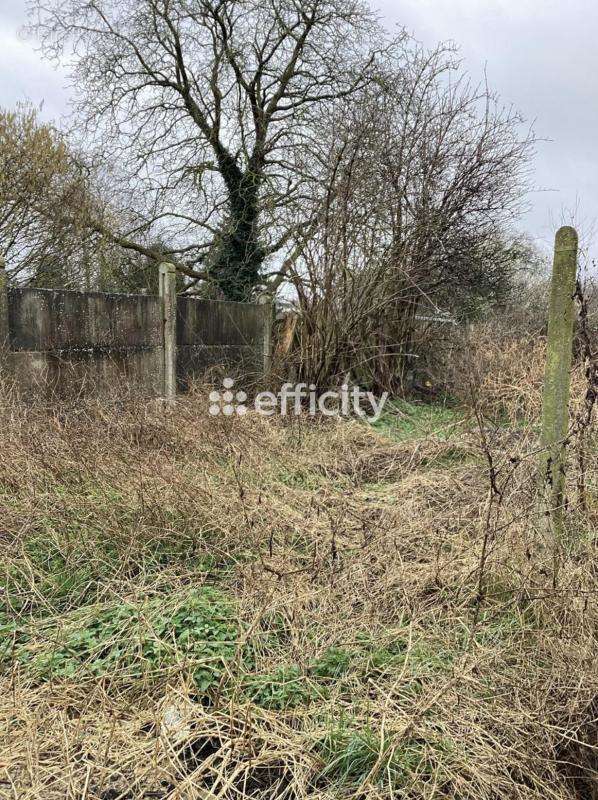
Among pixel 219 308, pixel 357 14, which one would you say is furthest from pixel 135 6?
pixel 219 308

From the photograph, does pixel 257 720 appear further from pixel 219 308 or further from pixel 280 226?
pixel 280 226

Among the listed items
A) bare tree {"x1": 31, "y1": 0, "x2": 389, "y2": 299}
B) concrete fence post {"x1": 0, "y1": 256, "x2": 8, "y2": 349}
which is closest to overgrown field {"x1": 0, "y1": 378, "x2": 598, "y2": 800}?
concrete fence post {"x1": 0, "y1": 256, "x2": 8, "y2": 349}

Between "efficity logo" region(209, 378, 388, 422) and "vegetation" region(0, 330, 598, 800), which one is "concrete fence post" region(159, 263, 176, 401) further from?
"vegetation" region(0, 330, 598, 800)

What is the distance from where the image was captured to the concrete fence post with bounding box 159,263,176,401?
6.20 m

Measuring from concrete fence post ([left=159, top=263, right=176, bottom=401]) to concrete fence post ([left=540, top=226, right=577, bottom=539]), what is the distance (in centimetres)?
445

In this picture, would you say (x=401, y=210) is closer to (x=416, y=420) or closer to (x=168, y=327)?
(x=416, y=420)

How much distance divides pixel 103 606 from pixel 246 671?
78 centimetres

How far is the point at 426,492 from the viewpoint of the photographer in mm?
3877

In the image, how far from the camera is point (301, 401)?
22.7ft

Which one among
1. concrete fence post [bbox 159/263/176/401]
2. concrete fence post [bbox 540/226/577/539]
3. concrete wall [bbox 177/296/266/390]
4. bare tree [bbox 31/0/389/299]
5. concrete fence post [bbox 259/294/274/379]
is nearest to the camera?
concrete fence post [bbox 540/226/577/539]

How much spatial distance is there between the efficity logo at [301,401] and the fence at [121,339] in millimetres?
473

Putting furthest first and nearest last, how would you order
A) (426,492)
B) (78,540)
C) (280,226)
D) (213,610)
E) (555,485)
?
(280,226), (426,492), (78,540), (555,485), (213,610)

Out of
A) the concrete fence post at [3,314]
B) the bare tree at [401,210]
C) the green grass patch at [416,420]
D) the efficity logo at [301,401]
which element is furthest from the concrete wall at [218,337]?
the concrete fence post at [3,314]

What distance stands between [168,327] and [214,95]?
20.8ft
